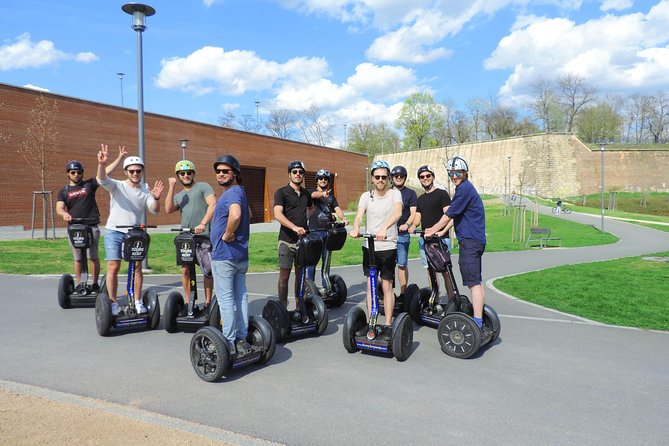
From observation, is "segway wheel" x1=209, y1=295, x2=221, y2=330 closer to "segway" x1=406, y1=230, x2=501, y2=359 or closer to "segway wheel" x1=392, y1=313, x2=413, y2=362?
"segway wheel" x1=392, y1=313, x2=413, y2=362

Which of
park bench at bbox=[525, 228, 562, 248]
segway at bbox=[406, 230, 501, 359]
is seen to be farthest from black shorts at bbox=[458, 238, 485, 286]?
park bench at bbox=[525, 228, 562, 248]

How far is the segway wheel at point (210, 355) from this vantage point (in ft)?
14.5

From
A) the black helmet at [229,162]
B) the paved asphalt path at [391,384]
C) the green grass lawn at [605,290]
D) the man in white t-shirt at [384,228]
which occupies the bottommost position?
the paved asphalt path at [391,384]

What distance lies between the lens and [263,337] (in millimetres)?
4930

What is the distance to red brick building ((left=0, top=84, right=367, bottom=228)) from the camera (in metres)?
22.0

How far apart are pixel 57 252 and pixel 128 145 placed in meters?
13.8

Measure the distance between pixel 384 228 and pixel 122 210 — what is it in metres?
3.48

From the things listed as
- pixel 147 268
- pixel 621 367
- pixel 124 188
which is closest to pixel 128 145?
pixel 147 268

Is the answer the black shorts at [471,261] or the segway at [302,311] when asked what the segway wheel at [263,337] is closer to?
the segway at [302,311]

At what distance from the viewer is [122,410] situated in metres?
3.83

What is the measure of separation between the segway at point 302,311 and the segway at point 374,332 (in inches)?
28.7

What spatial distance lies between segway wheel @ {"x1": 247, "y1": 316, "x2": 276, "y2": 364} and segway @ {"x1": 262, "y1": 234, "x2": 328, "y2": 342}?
59cm

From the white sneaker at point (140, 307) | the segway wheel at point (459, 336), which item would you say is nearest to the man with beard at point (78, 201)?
the white sneaker at point (140, 307)

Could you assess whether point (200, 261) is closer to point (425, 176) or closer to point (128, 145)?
point (425, 176)
